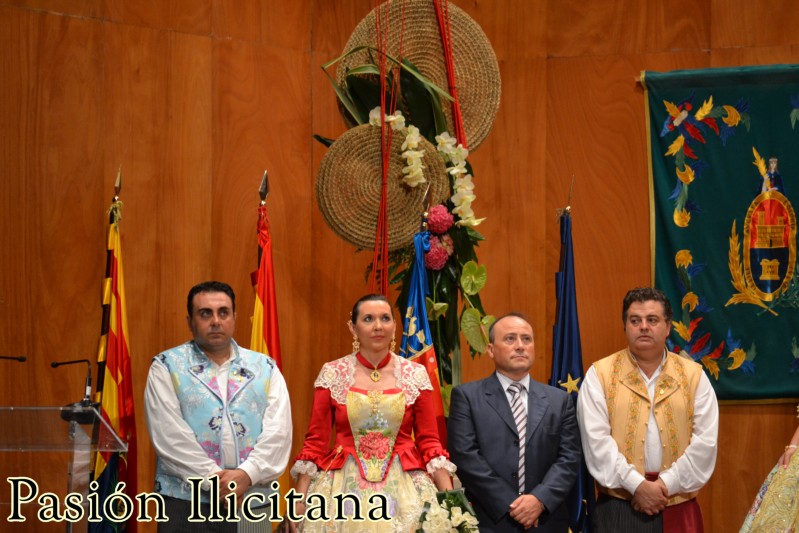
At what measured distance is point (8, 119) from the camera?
17.0 feet

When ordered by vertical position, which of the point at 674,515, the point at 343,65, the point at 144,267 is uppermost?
the point at 343,65

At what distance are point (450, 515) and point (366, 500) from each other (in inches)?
13.5

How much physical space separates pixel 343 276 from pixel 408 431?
1931mm

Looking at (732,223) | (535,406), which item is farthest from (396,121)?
(732,223)

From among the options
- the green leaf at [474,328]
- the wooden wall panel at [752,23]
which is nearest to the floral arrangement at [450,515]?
the green leaf at [474,328]

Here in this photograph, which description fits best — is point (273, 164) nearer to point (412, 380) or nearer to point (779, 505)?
point (412, 380)

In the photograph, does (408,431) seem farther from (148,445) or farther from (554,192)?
(554,192)

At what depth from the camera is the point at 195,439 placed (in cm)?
412

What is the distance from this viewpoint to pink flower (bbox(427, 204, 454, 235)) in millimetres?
5012

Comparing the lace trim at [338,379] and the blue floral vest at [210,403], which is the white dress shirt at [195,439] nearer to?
the blue floral vest at [210,403]

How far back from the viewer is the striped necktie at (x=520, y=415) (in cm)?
429

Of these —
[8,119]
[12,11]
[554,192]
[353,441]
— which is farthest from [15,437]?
[554,192]

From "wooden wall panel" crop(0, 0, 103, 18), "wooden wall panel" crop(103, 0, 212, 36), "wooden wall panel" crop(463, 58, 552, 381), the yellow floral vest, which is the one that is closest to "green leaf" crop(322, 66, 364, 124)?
"wooden wall panel" crop(103, 0, 212, 36)

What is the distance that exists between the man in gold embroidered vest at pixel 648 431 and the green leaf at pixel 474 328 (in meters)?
0.61
